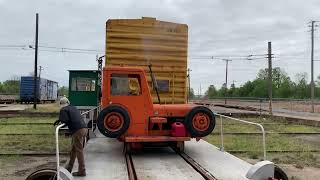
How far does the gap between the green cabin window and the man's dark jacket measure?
14.2m

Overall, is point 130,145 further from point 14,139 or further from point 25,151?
point 14,139

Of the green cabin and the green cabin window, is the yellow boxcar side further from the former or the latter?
the green cabin window

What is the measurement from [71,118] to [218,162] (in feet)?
13.1

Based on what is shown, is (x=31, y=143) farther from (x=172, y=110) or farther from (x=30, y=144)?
(x=172, y=110)

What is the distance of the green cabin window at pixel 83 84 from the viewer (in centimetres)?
2370

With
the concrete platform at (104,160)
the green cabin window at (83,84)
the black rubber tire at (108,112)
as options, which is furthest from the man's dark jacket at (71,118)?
the green cabin window at (83,84)

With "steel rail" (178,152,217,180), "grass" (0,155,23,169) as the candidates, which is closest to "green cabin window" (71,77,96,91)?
"grass" (0,155,23,169)

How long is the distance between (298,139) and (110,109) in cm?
1100

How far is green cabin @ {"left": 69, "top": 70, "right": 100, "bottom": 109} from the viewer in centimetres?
2337

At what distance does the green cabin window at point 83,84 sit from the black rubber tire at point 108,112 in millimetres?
11820

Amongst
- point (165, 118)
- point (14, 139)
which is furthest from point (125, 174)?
point (14, 139)

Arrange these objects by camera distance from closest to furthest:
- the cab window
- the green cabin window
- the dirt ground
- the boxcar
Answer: the dirt ground < the cab window < the green cabin window < the boxcar

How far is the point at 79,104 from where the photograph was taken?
23.3 meters

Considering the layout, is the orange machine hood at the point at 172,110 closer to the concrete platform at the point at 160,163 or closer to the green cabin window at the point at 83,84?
the concrete platform at the point at 160,163
